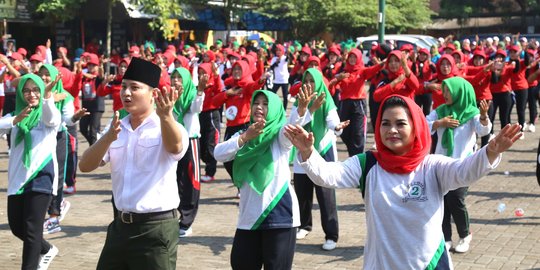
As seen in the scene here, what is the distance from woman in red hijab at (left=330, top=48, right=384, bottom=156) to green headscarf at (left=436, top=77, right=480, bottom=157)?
390cm

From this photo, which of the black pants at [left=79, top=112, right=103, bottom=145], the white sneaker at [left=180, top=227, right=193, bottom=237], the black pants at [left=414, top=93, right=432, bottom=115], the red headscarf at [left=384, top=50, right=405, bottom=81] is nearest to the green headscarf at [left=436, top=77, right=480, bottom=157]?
the white sneaker at [left=180, top=227, right=193, bottom=237]

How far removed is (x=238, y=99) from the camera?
35.8ft

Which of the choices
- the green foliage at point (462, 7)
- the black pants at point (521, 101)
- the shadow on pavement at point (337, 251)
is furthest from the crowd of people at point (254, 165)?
the green foliage at point (462, 7)

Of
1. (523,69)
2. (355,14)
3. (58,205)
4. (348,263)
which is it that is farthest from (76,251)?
(355,14)

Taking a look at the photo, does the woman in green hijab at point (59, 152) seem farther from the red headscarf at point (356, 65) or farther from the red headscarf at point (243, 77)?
the red headscarf at point (356, 65)

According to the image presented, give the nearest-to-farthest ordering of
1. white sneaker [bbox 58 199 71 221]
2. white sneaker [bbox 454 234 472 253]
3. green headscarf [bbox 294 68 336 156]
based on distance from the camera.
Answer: white sneaker [bbox 454 234 472 253] < green headscarf [bbox 294 68 336 156] < white sneaker [bbox 58 199 71 221]

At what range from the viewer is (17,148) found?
723cm

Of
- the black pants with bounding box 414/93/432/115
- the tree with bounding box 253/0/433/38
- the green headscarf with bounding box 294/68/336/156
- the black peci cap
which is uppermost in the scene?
the tree with bounding box 253/0/433/38

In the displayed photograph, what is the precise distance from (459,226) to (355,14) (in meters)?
30.3

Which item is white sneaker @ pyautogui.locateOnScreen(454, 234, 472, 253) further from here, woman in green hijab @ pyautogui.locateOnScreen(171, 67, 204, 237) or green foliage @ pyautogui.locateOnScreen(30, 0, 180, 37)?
green foliage @ pyautogui.locateOnScreen(30, 0, 180, 37)

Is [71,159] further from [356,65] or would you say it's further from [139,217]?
[139,217]

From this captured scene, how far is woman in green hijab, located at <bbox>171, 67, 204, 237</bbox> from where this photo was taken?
9000 mm

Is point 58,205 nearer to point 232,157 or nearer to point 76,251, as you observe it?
point 76,251

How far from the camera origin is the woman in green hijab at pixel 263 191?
594cm
